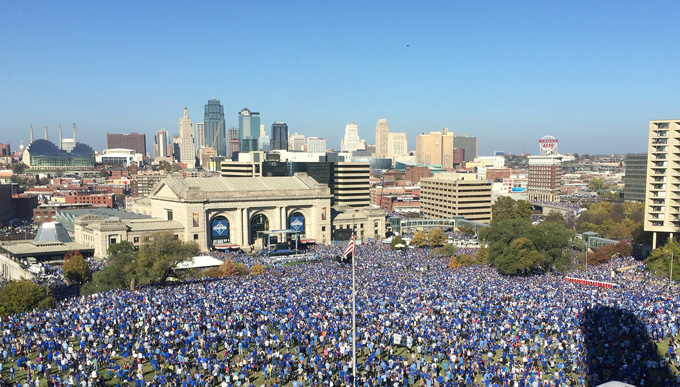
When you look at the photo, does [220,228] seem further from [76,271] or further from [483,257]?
[483,257]

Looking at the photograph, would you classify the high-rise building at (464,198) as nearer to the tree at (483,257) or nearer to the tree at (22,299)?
the tree at (483,257)

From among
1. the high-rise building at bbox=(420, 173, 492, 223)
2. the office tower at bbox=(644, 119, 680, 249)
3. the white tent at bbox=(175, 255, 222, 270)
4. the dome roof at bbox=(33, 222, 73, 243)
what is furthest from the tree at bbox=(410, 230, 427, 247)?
the dome roof at bbox=(33, 222, 73, 243)

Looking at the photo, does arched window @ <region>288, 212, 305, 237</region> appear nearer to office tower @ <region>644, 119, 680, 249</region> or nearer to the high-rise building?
the high-rise building

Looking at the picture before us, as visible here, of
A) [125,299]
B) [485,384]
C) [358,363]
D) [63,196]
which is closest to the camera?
[485,384]

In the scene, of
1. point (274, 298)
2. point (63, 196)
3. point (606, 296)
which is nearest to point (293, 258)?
point (274, 298)

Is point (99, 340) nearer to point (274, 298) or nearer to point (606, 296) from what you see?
point (274, 298)

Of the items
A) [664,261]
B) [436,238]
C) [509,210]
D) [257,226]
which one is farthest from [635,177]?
[664,261]

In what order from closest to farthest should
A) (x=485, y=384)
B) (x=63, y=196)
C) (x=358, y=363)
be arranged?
(x=485, y=384)
(x=358, y=363)
(x=63, y=196)
